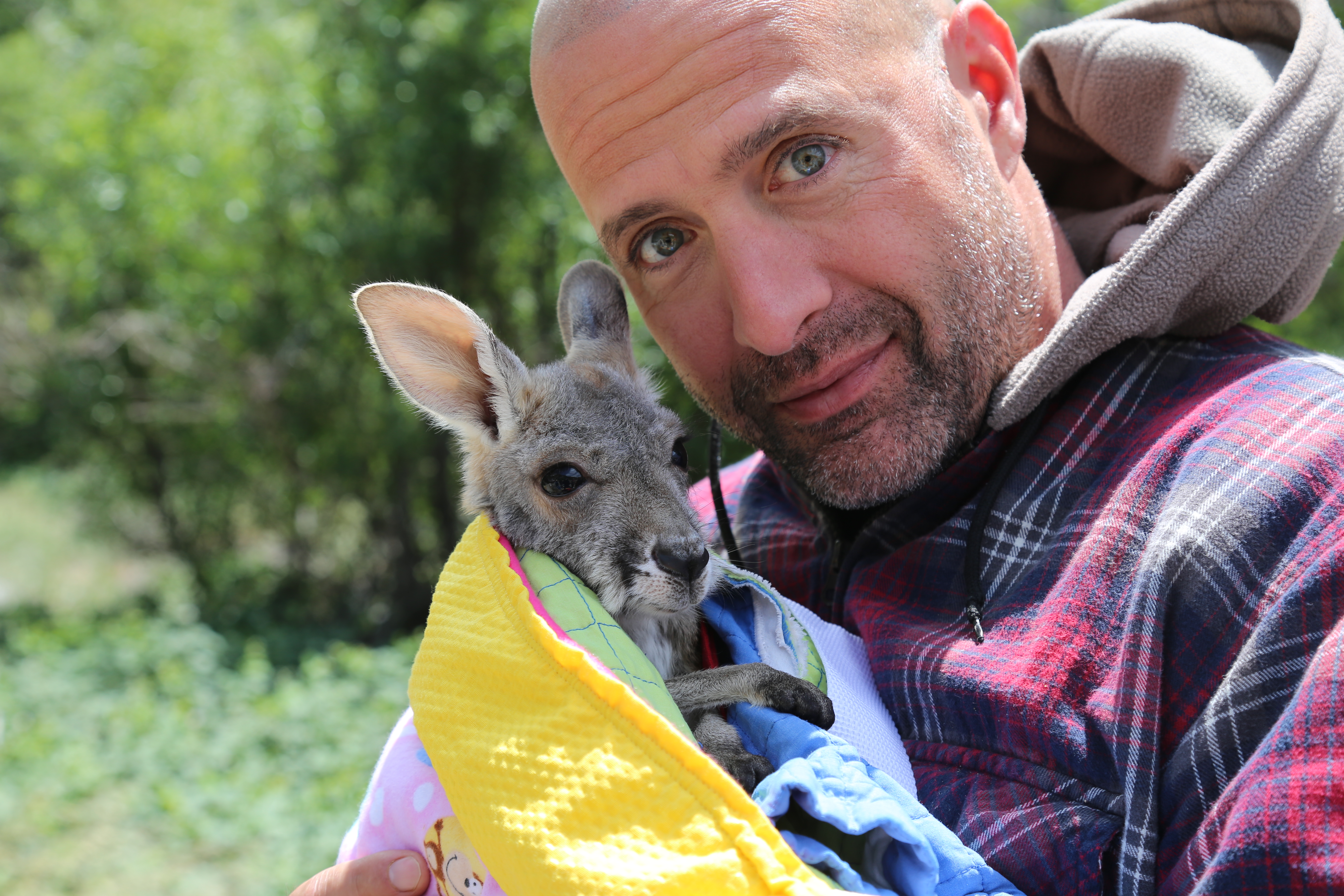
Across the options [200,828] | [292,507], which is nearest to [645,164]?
[200,828]

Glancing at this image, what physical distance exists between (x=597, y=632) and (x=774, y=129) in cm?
105

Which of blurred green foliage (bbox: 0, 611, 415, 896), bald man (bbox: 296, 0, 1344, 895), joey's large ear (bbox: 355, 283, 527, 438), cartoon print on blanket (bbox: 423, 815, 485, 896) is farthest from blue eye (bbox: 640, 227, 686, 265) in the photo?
blurred green foliage (bbox: 0, 611, 415, 896)

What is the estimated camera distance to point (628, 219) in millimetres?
2252

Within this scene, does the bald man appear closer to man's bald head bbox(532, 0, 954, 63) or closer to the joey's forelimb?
man's bald head bbox(532, 0, 954, 63)

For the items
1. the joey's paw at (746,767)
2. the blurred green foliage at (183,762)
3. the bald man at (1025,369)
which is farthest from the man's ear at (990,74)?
the blurred green foliage at (183,762)

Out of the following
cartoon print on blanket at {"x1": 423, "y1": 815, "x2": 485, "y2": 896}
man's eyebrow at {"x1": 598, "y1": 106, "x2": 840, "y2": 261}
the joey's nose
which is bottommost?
cartoon print on blanket at {"x1": 423, "y1": 815, "x2": 485, "y2": 896}

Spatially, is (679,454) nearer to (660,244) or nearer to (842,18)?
(660,244)

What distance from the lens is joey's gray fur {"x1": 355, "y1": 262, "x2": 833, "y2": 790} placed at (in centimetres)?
200

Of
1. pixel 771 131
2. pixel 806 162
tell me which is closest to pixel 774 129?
pixel 771 131

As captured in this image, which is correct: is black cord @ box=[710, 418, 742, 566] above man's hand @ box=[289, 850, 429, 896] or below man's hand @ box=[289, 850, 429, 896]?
above

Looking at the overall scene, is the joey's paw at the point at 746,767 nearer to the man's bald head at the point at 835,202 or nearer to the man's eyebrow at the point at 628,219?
the man's bald head at the point at 835,202

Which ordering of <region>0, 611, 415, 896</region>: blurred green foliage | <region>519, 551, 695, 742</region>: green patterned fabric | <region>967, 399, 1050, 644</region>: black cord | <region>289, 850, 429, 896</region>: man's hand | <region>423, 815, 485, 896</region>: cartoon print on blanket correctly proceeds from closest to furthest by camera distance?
<region>519, 551, 695, 742</region>: green patterned fabric, <region>423, 815, 485, 896</region>: cartoon print on blanket, <region>967, 399, 1050, 644</region>: black cord, <region>289, 850, 429, 896</region>: man's hand, <region>0, 611, 415, 896</region>: blurred green foliage

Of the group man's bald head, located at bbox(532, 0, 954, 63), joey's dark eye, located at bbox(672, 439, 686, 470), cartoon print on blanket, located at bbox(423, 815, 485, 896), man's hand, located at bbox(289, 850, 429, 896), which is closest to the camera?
cartoon print on blanket, located at bbox(423, 815, 485, 896)

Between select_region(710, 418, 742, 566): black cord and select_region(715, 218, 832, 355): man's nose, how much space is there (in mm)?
466
